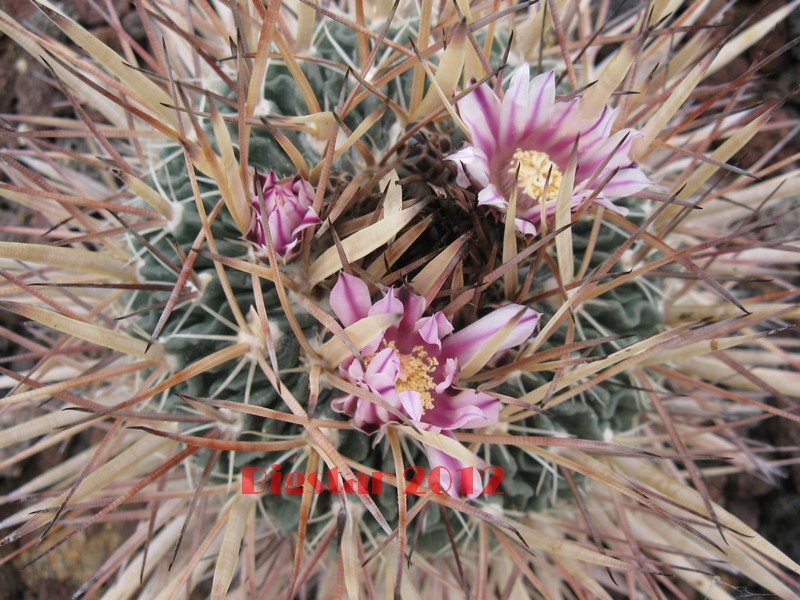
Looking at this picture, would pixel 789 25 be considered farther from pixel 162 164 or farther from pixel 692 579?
pixel 162 164

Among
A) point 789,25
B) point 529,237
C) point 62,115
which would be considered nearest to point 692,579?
point 529,237

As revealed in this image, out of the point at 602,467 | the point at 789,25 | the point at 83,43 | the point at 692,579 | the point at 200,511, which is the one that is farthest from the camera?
the point at 789,25

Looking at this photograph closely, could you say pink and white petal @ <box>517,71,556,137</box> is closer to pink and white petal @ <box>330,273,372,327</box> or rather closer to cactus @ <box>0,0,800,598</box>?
cactus @ <box>0,0,800,598</box>

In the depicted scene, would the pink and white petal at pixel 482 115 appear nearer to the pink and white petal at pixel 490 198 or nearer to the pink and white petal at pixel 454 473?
the pink and white petal at pixel 490 198

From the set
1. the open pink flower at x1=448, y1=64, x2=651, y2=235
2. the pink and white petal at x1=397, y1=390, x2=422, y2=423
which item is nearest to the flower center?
the open pink flower at x1=448, y1=64, x2=651, y2=235

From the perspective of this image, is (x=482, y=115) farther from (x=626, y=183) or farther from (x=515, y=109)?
(x=626, y=183)
